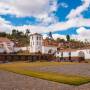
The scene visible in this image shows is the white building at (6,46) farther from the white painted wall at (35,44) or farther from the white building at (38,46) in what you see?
the white painted wall at (35,44)

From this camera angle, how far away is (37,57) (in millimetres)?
66062

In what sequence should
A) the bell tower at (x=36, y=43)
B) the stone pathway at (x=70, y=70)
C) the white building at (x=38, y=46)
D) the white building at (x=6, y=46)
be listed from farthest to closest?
1. the white building at (x=38, y=46)
2. the bell tower at (x=36, y=43)
3. the white building at (x=6, y=46)
4. the stone pathway at (x=70, y=70)

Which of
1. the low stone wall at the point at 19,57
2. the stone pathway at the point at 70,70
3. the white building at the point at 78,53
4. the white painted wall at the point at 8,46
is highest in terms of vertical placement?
the white painted wall at the point at 8,46

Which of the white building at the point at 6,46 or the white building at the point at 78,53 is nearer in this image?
the white building at the point at 78,53

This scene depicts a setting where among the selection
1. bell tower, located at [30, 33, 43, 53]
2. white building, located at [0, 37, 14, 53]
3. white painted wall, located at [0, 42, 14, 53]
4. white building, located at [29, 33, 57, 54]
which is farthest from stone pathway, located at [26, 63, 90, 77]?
white building, located at [29, 33, 57, 54]

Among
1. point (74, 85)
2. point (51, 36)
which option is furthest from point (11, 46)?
point (74, 85)

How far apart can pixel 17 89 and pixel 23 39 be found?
408ft

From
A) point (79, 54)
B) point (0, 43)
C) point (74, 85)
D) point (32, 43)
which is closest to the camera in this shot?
point (74, 85)

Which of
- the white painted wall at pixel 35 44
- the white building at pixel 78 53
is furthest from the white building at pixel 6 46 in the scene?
the white building at pixel 78 53

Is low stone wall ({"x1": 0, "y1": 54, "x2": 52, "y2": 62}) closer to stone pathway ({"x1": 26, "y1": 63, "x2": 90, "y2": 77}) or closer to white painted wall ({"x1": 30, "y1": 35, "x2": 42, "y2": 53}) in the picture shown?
white painted wall ({"x1": 30, "y1": 35, "x2": 42, "y2": 53})

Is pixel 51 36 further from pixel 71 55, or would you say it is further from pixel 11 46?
pixel 71 55

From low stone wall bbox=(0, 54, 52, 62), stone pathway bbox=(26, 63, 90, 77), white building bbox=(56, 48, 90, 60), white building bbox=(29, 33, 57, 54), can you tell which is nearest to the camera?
stone pathway bbox=(26, 63, 90, 77)

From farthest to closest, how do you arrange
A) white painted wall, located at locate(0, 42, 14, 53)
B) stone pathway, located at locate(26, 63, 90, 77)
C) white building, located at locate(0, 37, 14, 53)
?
1. white painted wall, located at locate(0, 42, 14, 53)
2. white building, located at locate(0, 37, 14, 53)
3. stone pathway, located at locate(26, 63, 90, 77)

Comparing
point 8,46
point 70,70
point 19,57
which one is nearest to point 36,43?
point 8,46
